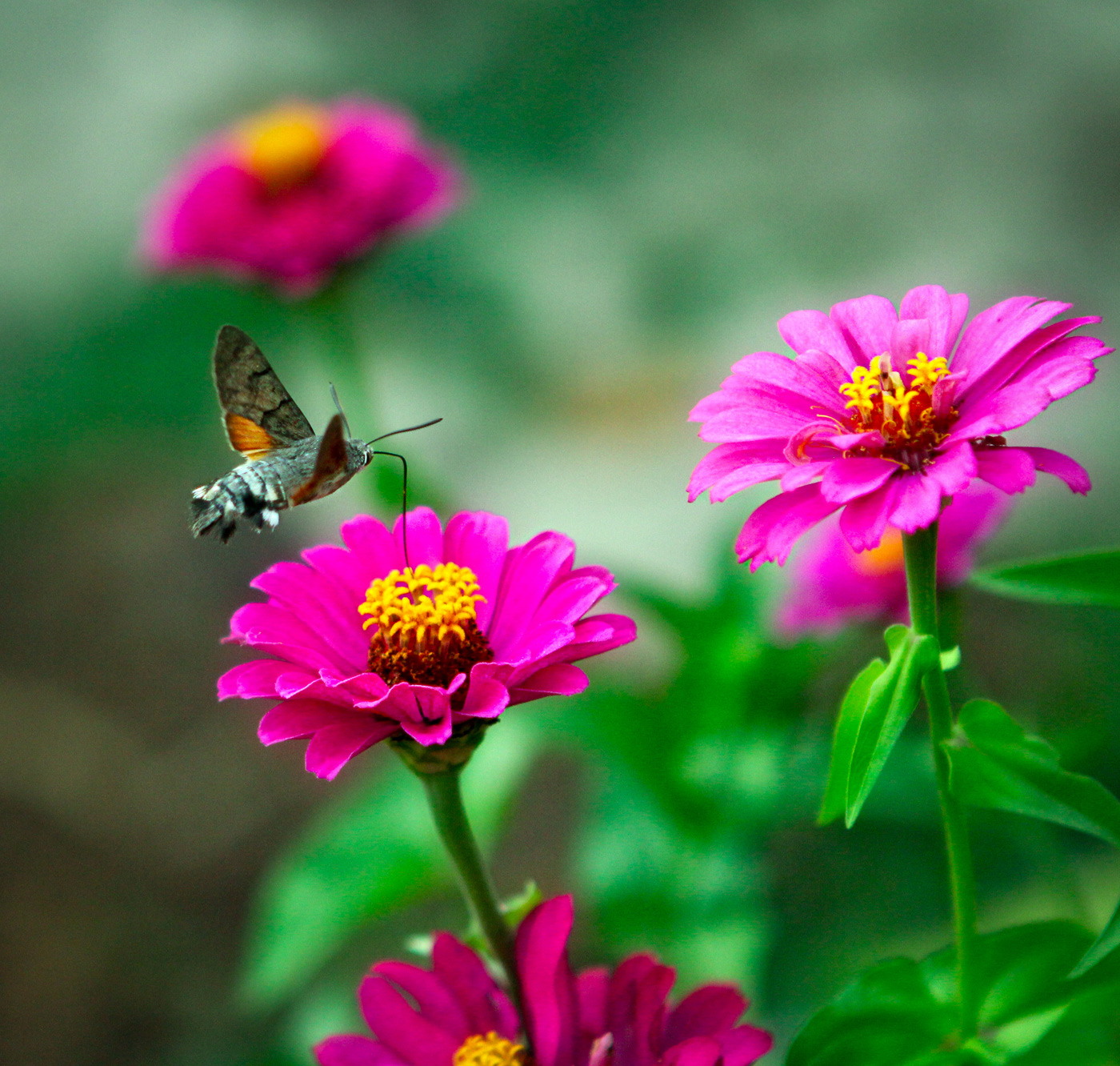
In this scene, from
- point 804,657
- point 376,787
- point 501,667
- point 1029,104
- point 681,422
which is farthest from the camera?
point 1029,104

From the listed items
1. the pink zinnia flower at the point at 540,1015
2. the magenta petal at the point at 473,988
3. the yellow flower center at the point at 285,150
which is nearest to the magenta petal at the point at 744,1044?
the pink zinnia flower at the point at 540,1015

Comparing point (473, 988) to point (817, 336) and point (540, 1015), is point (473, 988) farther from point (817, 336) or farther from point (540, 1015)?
point (817, 336)

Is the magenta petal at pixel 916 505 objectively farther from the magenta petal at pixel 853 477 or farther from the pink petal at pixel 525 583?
the pink petal at pixel 525 583

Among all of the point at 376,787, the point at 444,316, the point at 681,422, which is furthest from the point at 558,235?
the point at 376,787

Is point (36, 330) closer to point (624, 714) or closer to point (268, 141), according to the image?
point (268, 141)

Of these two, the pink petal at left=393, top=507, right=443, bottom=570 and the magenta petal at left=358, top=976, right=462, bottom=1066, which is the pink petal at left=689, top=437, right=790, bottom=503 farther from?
the magenta petal at left=358, top=976, right=462, bottom=1066

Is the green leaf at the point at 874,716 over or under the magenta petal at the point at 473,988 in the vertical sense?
over
